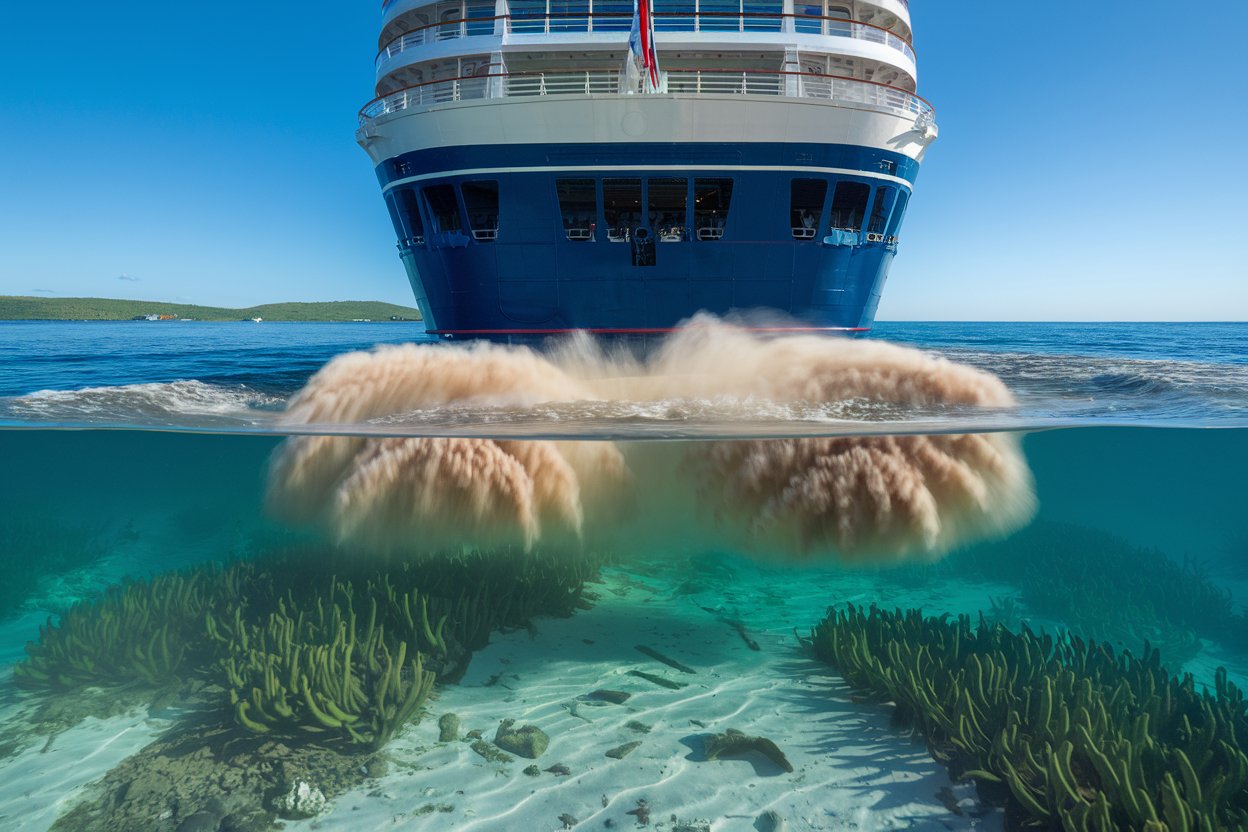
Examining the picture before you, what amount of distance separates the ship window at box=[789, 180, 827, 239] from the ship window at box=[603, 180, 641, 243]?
3242 millimetres

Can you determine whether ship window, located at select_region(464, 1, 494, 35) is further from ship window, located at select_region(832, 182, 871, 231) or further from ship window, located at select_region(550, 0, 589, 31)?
ship window, located at select_region(832, 182, 871, 231)

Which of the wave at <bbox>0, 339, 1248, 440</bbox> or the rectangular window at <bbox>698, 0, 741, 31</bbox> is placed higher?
the rectangular window at <bbox>698, 0, 741, 31</bbox>

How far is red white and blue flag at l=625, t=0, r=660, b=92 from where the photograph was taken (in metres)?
12.6

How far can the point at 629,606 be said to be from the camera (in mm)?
8602

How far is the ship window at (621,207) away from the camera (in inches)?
527

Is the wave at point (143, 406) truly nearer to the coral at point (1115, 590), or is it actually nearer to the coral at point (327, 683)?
the coral at point (327, 683)

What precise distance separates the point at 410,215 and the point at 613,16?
6.48 metres

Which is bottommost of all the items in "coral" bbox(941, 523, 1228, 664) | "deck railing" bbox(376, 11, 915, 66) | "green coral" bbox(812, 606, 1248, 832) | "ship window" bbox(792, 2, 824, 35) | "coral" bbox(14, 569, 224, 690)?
"coral" bbox(941, 523, 1228, 664)

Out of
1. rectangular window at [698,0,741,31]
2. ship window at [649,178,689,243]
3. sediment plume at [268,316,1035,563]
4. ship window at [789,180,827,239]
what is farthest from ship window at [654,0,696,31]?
sediment plume at [268,316,1035,563]

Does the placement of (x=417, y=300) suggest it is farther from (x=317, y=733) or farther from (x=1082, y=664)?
(x=1082, y=664)

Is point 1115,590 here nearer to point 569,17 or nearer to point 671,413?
point 671,413

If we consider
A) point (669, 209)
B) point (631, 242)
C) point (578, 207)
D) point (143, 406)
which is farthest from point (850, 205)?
point (143, 406)

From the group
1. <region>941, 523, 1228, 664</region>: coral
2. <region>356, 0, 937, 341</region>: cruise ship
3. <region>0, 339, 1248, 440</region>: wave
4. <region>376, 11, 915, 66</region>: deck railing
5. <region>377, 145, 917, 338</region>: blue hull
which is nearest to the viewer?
<region>0, 339, 1248, 440</region>: wave

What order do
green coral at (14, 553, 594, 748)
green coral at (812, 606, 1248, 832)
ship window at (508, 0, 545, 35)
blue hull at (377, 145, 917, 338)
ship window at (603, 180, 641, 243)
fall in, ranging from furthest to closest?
ship window at (508, 0, 545, 35)
ship window at (603, 180, 641, 243)
blue hull at (377, 145, 917, 338)
green coral at (14, 553, 594, 748)
green coral at (812, 606, 1248, 832)
